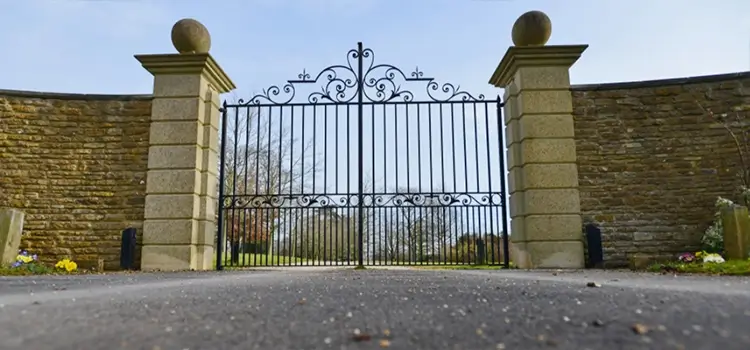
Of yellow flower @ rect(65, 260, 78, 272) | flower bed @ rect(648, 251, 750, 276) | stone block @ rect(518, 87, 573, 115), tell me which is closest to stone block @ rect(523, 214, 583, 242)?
flower bed @ rect(648, 251, 750, 276)

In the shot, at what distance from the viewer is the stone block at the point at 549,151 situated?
689cm

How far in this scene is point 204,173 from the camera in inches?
284

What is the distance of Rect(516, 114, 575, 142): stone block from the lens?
22.9ft

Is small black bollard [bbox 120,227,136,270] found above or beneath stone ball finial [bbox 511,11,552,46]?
beneath

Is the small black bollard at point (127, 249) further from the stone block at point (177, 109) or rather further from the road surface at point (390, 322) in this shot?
the road surface at point (390, 322)

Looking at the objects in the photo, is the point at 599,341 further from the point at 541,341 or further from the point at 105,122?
the point at 105,122

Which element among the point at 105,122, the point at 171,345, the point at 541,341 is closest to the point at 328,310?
the point at 171,345

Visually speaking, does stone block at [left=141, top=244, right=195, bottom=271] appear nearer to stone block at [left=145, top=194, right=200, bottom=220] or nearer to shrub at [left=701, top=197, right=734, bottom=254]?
stone block at [left=145, top=194, right=200, bottom=220]

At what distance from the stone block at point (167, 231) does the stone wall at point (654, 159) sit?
5.45m

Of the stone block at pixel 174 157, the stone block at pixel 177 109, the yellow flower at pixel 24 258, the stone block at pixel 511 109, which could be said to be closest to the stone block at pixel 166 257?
the stone block at pixel 174 157

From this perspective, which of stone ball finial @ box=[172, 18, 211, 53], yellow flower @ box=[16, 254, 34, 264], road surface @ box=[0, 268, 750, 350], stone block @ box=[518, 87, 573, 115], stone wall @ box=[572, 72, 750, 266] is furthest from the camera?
stone ball finial @ box=[172, 18, 211, 53]

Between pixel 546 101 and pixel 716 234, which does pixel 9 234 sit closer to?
pixel 546 101

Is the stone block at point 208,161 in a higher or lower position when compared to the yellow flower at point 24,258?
higher

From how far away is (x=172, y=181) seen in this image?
22.8ft
